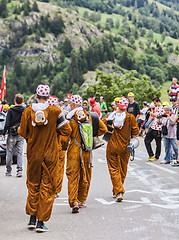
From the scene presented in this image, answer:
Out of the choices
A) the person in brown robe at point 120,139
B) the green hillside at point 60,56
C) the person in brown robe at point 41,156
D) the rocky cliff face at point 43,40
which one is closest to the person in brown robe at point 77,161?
the person in brown robe at point 120,139

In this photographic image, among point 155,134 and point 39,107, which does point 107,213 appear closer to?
point 39,107

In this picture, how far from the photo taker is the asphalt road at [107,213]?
17.8 ft

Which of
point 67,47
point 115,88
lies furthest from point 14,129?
point 67,47

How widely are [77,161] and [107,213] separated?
1.00 meters

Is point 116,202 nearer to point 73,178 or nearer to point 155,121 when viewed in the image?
point 73,178

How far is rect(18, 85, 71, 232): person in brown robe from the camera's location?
5.72m

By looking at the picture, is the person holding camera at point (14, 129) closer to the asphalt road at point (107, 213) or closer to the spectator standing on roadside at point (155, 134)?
the asphalt road at point (107, 213)

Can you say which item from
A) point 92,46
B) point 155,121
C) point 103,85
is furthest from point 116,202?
point 92,46

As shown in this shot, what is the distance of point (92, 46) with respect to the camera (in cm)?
17912

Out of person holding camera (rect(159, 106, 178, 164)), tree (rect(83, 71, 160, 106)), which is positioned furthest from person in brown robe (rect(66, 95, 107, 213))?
tree (rect(83, 71, 160, 106))

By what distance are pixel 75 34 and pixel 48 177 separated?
18910 centimetres

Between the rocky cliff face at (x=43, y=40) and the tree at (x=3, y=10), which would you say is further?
the tree at (x=3, y=10)

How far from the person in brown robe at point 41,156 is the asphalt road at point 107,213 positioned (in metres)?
0.38

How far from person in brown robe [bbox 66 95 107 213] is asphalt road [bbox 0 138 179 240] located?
0.33m
